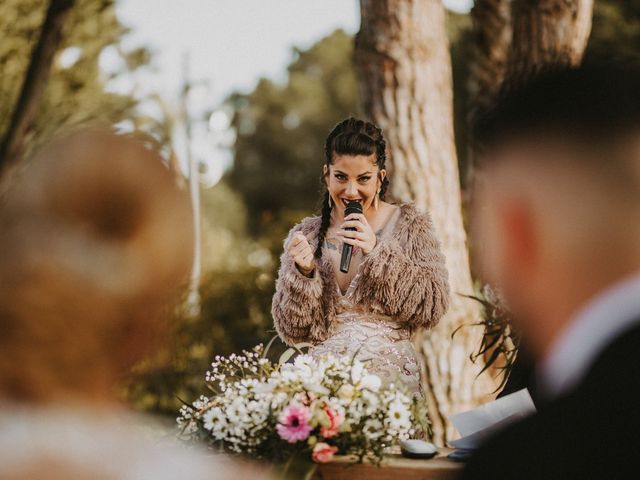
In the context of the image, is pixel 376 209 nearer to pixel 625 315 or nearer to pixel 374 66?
pixel 374 66

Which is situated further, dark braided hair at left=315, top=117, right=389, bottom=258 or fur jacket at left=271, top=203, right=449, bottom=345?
dark braided hair at left=315, top=117, right=389, bottom=258

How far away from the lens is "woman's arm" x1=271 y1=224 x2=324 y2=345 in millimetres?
3680

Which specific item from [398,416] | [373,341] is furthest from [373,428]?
[373,341]

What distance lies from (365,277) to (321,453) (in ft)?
4.27

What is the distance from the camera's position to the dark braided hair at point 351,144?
3.80m

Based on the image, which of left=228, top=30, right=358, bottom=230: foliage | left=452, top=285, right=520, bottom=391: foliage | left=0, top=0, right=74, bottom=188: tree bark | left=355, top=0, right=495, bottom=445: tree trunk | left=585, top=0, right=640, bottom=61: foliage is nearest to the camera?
left=452, top=285, right=520, bottom=391: foliage

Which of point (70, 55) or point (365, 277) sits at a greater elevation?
point (70, 55)

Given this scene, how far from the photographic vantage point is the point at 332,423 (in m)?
2.53

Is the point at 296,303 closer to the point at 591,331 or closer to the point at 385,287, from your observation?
the point at 385,287

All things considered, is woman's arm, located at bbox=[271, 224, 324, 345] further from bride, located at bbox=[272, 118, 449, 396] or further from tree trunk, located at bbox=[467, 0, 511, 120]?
tree trunk, located at bbox=[467, 0, 511, 120]

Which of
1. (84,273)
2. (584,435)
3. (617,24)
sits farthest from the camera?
(617,24)

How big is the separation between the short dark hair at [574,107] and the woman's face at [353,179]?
2.47 m

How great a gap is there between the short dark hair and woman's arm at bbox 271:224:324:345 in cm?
242

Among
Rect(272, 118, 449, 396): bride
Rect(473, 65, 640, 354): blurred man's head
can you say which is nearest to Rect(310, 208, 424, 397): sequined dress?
Rect(272, 118, 449, 396): bride
